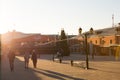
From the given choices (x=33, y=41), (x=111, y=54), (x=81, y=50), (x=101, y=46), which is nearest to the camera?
(x=111, y=54)

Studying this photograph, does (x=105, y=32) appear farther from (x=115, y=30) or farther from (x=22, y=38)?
(x=22, y=38)

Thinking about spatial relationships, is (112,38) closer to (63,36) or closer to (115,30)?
(115,30)

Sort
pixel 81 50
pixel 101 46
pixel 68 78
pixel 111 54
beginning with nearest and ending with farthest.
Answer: pixel 68 78, pixel 111 54, pixel 101 46, pixel 81 50

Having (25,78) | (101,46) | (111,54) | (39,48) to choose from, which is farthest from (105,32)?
(25,78)

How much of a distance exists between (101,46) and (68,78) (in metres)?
52.3

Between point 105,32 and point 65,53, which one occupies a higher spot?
point 105,32

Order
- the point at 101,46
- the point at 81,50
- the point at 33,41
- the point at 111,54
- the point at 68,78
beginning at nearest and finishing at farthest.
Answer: the point at 68,78 → the point at 111,54 → the point at 101,46 → the point at 81,50 → the point at 33,41

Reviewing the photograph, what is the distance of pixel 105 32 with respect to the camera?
240 ft

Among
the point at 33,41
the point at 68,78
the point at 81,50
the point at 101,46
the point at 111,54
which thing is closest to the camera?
the point at 68,78

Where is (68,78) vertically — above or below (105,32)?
below

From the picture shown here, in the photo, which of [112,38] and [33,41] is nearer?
[112,38]

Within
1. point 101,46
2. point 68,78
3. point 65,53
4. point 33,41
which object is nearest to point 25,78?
point 68,78

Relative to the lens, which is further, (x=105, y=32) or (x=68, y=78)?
(x=105, y=32)

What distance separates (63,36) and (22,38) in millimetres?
26810
